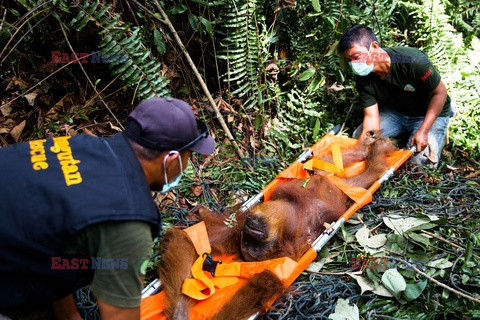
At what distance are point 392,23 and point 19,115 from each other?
489cm

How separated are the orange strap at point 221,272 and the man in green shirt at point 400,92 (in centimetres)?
218

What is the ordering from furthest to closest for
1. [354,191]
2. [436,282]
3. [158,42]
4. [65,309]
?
1. [158,42]
2. [354,191]
3. [436,282]
4. [65,309]

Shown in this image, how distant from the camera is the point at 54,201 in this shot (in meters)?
1.66

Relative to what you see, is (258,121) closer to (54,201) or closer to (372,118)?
(372,118)

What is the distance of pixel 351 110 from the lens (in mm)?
4996

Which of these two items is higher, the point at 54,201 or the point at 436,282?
the point at 54,201

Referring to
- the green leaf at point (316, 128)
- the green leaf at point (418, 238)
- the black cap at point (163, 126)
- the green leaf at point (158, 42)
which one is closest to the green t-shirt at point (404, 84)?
the green leaf at point (316, 128)

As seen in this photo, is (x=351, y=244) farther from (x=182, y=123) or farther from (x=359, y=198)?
(x=182, y=123)

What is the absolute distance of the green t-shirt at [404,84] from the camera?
13.4ft

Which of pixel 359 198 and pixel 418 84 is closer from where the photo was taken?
pixel 359 198

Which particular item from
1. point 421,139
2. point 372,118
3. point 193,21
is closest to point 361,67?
point 372,118

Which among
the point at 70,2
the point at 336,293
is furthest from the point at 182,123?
the point at 70,2

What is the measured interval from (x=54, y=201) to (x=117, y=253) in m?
0.33

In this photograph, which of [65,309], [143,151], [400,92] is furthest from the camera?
[400,92]
